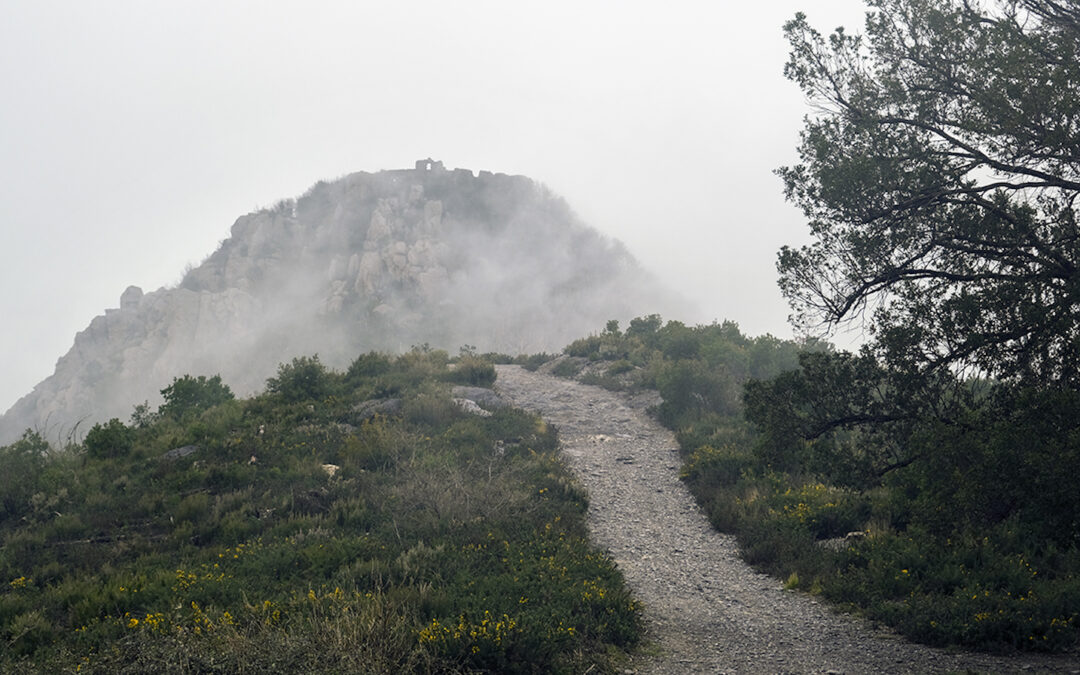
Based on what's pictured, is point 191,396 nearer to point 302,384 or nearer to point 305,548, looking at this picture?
point 302,384

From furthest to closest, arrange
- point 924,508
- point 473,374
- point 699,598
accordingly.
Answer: point 473,374
point 699,598
point 924,508

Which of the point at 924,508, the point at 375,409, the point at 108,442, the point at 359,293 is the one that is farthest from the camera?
the point at 359,293

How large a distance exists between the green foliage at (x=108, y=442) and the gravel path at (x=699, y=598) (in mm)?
10804

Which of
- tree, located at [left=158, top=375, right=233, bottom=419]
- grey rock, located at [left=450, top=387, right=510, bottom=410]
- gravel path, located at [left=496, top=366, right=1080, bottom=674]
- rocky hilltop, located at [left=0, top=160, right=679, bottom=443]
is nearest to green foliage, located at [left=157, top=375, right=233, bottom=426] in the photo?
tree, located at [left=158, top=375, right=233, bottom=419]

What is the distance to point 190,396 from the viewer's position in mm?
22203

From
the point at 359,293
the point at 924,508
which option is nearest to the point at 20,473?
the point at 924,508

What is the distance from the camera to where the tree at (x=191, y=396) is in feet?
70.1

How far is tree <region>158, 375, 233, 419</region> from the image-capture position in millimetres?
21353

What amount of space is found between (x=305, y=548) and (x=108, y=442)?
927 cm

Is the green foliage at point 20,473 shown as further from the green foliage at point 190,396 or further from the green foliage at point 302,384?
the green foliage at point 302,384

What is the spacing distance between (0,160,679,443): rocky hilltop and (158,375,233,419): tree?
156ft

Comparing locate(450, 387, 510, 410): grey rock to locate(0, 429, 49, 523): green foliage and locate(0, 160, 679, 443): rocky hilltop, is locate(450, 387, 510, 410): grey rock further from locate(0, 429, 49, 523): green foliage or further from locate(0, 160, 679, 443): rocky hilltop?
locate(0, 160, 679, 443): rocky hilltop

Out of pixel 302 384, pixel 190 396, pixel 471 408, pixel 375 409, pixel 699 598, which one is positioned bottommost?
pixel 699 598

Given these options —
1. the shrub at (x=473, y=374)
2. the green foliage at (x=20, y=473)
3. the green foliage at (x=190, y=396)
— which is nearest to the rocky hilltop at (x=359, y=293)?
the shrub at (x=473, y=374)
